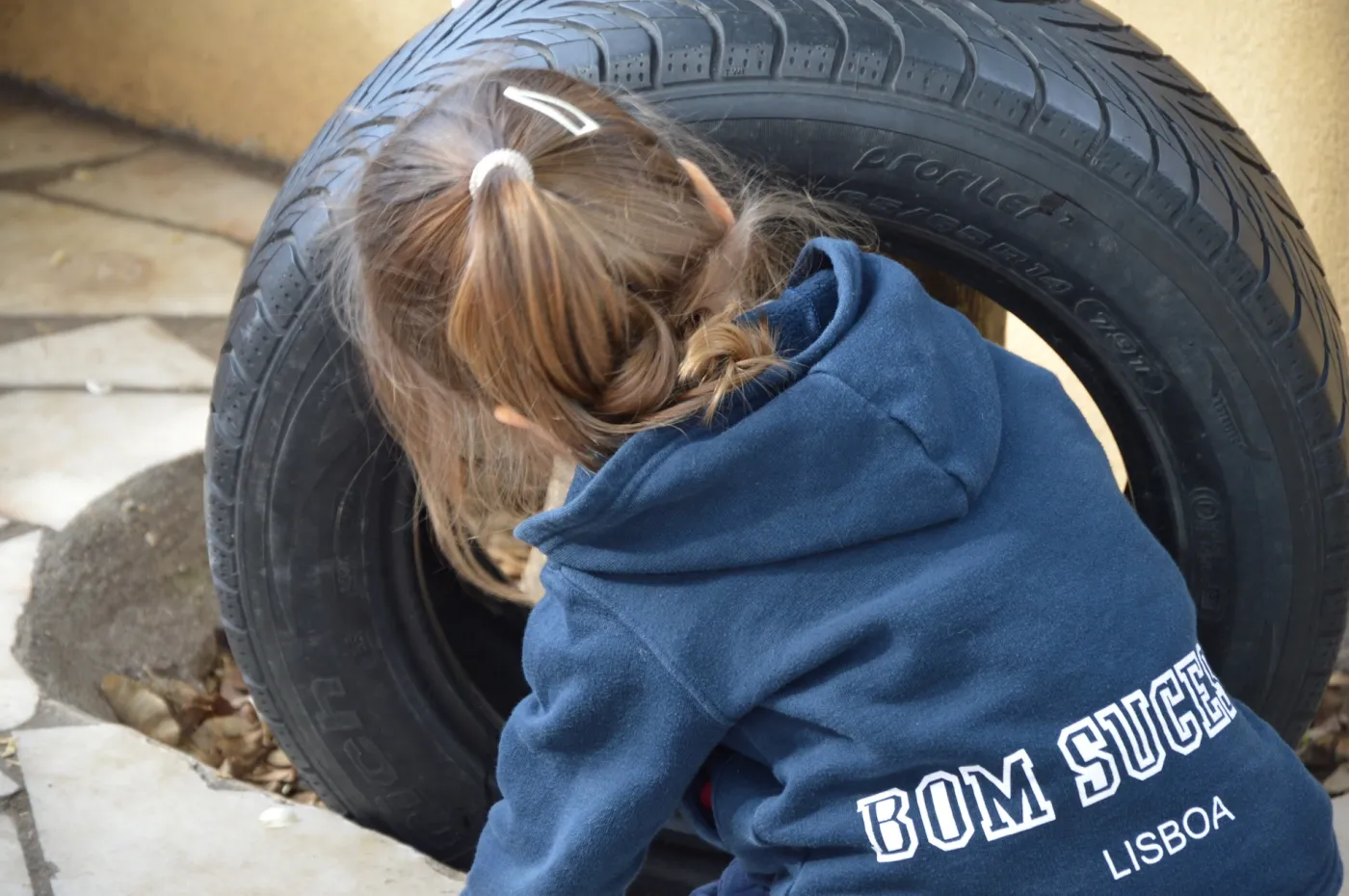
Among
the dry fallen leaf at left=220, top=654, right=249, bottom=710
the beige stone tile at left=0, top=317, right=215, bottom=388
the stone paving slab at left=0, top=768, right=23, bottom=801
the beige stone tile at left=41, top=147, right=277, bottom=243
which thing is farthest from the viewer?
the beige stone tile at left=41, top=147, right=277, bottom=243

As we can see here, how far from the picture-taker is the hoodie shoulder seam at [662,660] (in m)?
1.08

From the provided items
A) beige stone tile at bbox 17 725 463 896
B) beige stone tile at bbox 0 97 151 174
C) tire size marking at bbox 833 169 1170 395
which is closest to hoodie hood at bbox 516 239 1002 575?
tire size marking at bbox 833 169 1170 395

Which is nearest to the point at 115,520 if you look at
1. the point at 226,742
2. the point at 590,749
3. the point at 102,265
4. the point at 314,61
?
the point at 226,742

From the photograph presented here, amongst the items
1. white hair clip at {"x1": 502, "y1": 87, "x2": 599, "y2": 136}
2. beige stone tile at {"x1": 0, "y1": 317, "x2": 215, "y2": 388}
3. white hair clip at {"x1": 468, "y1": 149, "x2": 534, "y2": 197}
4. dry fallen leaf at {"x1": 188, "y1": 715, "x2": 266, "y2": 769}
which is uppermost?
white hair clip at {"x1": 502, "y1": 87, "x2": 599, "y2": 136}

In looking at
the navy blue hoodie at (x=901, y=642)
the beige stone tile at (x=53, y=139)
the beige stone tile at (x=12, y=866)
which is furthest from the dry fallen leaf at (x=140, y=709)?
the beige stone tile at (x=53, y=139)

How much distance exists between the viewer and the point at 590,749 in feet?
3.80

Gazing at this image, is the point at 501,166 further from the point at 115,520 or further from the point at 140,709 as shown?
the point at 115,520

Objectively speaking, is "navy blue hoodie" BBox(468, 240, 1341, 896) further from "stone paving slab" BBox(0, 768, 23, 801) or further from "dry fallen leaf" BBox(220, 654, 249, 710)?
"dry fallen leaf" BBox(220, 654, 249, 710)

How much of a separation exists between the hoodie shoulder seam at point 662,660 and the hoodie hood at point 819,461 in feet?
0.08

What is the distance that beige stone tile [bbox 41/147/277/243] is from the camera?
3756 mm

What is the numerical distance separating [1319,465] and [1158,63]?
0.47m

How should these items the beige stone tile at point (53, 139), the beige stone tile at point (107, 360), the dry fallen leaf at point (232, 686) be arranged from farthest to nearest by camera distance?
1. the beige stone tile at point (53, 139)
2. the beige stone tile at point (107, 360)
3. the dry fallen leaf at point (232, 686)

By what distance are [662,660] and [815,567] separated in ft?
0.46

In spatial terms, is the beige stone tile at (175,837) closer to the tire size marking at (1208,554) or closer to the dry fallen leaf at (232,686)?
the dry fallen leaf at (232,686)
